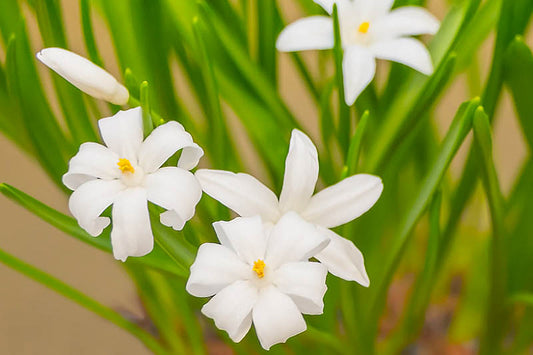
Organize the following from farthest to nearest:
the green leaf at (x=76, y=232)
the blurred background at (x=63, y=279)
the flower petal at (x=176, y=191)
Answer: the blurred background at (x=63, y=279) < the green leaf at (x=76, y=232) < the flower petal at (x=176, y=191)

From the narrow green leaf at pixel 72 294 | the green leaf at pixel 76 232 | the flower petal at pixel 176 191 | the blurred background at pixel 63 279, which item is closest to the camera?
the flower petal at pixel 176 191

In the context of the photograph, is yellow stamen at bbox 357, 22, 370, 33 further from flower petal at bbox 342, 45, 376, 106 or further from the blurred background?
the blurred background

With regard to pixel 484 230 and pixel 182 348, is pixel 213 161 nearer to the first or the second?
pixel 182 348

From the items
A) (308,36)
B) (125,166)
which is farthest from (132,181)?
(308,36)

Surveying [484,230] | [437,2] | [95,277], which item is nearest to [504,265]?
[484,230]

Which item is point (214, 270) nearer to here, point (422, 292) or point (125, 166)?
point (125, 166)

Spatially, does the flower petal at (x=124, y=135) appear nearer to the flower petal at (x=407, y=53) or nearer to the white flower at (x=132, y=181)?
the white flower at (x=132, y=181)

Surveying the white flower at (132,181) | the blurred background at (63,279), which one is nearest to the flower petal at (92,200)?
the white flower at (132,181)
